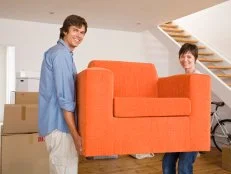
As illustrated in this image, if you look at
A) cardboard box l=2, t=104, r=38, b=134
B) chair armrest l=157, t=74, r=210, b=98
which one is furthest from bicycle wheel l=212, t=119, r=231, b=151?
cardboard box l=2, t=104, r=38, b=134

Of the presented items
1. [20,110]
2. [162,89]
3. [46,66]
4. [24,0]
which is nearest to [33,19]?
[24,0]

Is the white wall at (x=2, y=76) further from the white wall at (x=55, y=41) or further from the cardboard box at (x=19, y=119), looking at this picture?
the cardboard box at (x=19, y=119)

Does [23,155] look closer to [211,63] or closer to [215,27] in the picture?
[211,63]

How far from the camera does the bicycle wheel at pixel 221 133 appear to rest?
4.55 meters

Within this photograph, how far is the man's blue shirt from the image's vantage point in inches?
56.5

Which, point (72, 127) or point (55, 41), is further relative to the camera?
point (55, 41)

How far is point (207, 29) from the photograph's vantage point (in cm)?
562

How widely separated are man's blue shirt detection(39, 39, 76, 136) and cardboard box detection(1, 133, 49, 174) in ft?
3.30

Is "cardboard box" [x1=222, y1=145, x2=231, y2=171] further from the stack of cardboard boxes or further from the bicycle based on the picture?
the stack of cardboard boxes

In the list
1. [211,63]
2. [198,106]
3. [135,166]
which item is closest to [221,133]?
[211,63]

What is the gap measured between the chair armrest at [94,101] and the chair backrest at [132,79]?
0.66 m

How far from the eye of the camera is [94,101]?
1.55 meters

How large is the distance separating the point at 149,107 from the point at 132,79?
713 millimetres

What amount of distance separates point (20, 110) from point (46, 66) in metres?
1.23
